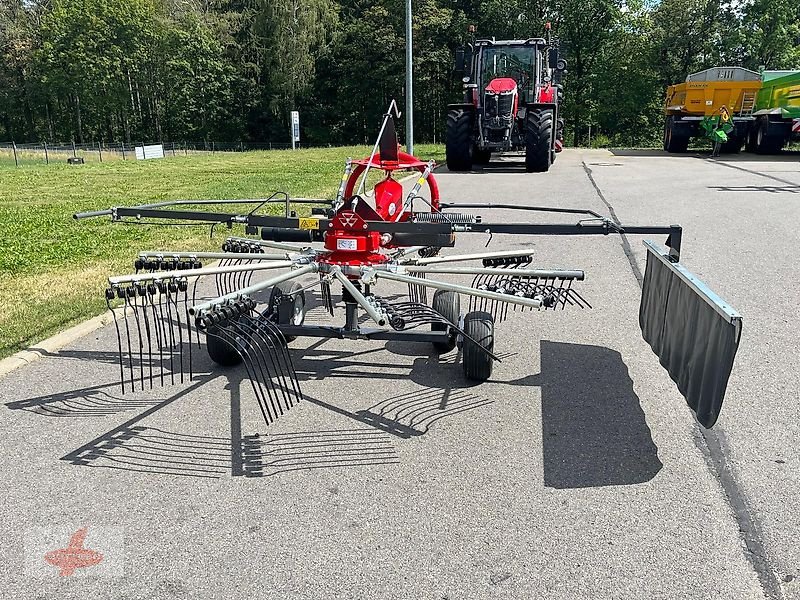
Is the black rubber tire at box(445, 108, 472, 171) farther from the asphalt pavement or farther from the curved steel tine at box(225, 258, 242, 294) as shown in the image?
the asphalt pavement

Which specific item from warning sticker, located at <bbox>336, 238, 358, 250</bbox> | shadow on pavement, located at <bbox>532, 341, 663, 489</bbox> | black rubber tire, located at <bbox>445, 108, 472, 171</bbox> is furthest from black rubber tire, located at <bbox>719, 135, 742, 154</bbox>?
warning sticker, located at <bbox>336, 238, 358, 250</bbox>

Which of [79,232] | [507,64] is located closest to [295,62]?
[507,64]

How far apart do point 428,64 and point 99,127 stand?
29.8 metres

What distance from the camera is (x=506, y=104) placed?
17.8 metres

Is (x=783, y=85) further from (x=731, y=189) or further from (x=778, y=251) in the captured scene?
(x=778, y=251)

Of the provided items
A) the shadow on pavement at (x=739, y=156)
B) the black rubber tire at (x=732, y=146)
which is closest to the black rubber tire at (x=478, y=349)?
the shadow on pavement at (x=739, y=156)

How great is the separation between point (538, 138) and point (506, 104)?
4.07 ft

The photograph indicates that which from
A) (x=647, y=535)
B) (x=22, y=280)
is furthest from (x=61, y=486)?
(x=22, y=280)

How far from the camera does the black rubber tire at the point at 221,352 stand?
4734mm

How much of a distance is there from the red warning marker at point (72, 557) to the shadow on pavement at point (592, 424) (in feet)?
6.66

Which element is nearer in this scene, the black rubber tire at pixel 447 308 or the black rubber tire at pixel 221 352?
the black rubber tire at pixel 221 352

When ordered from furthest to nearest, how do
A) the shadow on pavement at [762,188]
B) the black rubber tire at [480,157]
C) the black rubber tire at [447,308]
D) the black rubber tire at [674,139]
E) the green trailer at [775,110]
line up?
the black rubber tire at [674,139] < the green trailer at [775,110] < the black rubber tire at [480,157] < the shadow on pavement at [762,188] < the black rubber tire at [447,308]

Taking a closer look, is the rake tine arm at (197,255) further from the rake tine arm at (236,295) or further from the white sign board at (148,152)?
the white sign board at (148,152)

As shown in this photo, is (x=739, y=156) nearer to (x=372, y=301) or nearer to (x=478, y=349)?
(x=478, y=349)
